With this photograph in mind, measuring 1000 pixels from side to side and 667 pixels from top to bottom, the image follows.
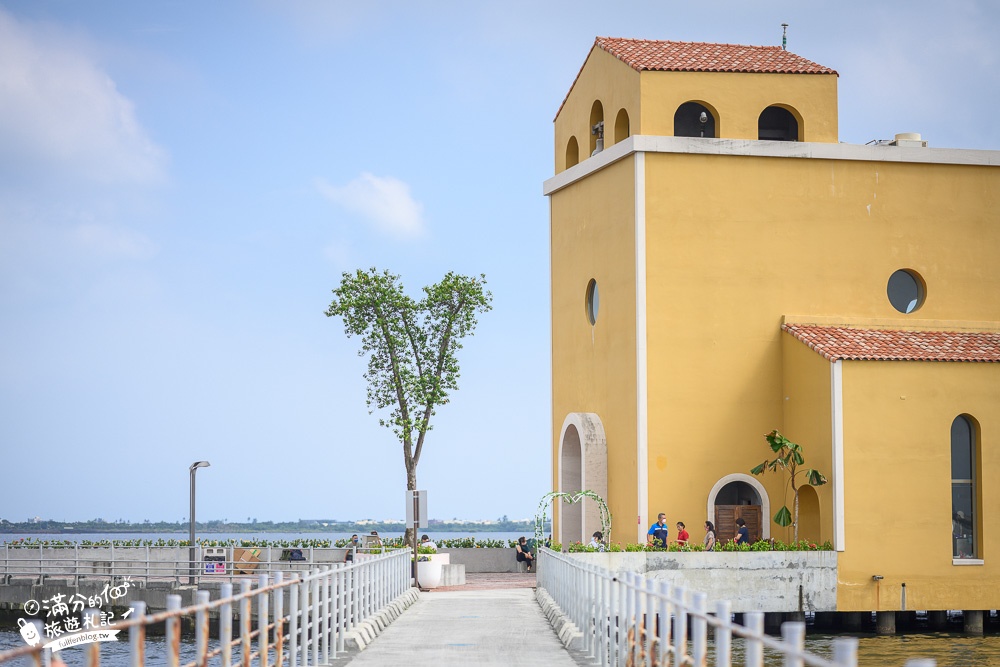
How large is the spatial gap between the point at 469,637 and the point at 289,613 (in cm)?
409

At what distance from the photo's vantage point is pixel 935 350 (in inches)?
1221

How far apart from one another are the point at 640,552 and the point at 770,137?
1315cm

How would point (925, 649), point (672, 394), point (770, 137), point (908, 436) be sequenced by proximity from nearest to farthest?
1. point (925, 649)
2. point (908, 436)
3. point (672, 394)
4. point (770, 137)

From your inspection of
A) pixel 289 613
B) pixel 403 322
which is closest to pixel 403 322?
pixel 403 322

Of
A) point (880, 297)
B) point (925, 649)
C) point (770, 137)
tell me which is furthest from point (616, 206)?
point (925, 649)

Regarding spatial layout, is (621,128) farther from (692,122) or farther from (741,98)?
(741,98)

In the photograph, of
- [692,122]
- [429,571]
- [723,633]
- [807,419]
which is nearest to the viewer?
[723,633]

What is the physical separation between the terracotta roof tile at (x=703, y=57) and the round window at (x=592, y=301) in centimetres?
621

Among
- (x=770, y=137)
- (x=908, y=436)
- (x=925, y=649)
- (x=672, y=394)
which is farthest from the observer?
(x=770, y=137)

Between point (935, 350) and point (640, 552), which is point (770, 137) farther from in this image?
point (640, 552)

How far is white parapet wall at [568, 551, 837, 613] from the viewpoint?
94.1 feet

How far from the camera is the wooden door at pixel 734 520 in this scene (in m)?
32.8

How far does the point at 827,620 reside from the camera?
3106 cm

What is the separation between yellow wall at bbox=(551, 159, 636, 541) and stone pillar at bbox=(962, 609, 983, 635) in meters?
8.35
